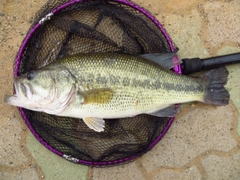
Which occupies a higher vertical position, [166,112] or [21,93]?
[21,93]

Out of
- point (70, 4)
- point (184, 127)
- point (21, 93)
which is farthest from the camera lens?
point (184, 127)

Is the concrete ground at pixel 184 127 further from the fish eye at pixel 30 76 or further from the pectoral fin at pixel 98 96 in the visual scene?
the pectoral fin at pixel 98 96

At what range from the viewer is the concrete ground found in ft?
8.44

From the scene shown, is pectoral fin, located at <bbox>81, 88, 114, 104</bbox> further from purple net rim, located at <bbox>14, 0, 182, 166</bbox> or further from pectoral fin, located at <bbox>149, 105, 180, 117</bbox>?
purple net rim, located at <bbox>14, 0, 182, 166</bbox>

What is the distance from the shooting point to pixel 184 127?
2.69 meters

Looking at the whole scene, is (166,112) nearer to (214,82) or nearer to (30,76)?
(214,82)

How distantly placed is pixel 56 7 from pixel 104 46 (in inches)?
19.5

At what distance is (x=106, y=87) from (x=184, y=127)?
947 millimetres

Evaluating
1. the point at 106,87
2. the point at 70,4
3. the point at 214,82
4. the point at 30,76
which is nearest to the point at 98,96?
the point at 106,87

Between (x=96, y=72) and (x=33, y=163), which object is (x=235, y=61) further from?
Answer: (x=33, y=163)

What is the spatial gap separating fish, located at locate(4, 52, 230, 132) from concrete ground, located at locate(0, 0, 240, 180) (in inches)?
16.2

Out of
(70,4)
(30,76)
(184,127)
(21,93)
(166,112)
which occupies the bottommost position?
(184,127)

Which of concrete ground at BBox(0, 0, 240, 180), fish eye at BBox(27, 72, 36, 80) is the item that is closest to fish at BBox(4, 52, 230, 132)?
fish eye at BBox(27, 72, 36, 80)

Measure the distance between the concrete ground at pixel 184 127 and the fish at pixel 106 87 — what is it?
412 mm
